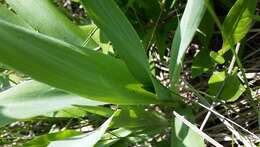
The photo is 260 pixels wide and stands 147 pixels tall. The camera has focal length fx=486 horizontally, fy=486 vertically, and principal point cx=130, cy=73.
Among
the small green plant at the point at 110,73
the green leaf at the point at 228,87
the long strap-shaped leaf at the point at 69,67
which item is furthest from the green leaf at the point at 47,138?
the green leaf at the point at 228,87

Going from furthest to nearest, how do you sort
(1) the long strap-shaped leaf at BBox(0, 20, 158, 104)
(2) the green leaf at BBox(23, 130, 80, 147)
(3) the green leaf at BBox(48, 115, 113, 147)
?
(2) the green leaf at BBox(23, 130, 80, 147), (3) the green leaf at BBox(48, 115, 113, 147), (1) the long strap-shaped leaf at BBox(0, 20, 158, 104)

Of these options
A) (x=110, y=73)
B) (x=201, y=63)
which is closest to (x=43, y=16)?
(x=110, y=73)

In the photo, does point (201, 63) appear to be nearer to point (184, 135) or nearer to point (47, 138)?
point (184, 135)

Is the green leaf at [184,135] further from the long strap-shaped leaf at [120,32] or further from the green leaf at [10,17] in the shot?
the green leaf at [10,17]

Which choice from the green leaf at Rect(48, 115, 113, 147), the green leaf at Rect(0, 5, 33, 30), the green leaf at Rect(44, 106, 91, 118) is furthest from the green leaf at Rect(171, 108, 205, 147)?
the green leaf at Rect(0, 5, 33, 30)

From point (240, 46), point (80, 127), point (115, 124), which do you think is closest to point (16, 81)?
point (80, 127)

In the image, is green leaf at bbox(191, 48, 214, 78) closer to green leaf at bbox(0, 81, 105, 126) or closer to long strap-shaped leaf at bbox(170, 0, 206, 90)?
long strap-shaped leaf at bbox(170, 0, 206, 90)

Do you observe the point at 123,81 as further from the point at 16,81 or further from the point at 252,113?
the point at 16,81
